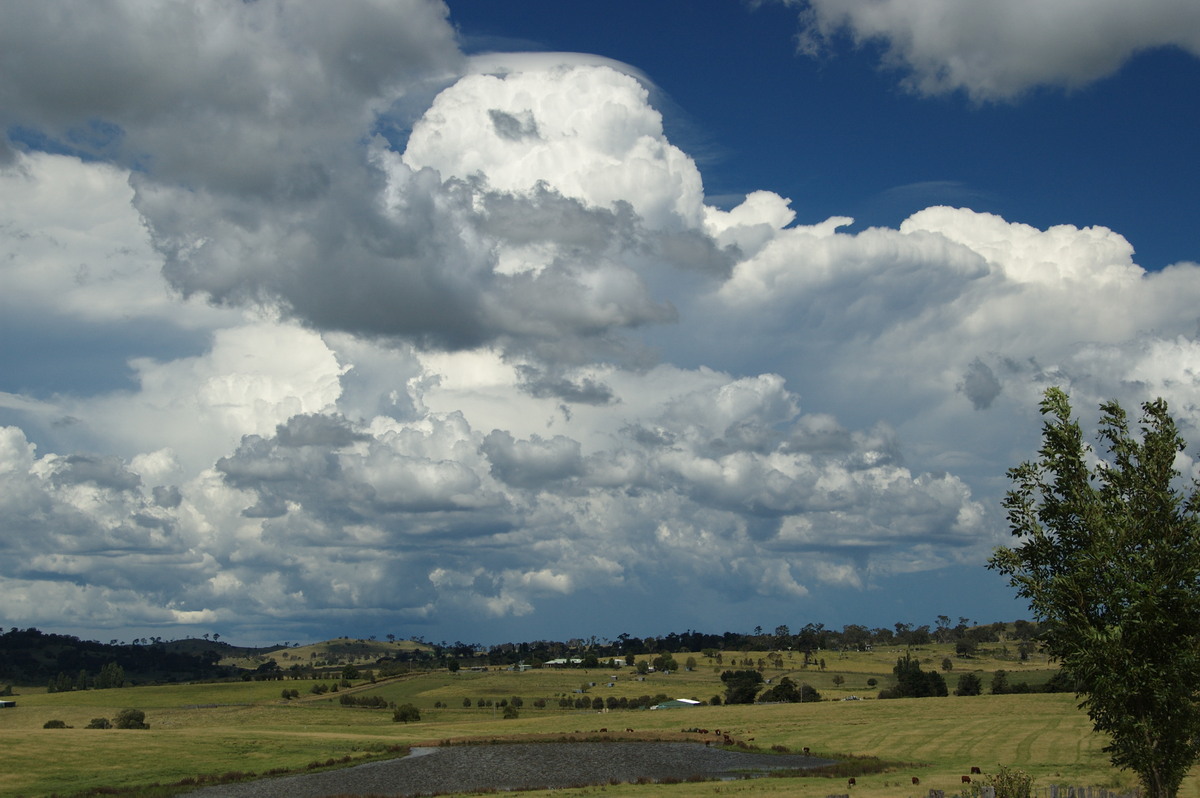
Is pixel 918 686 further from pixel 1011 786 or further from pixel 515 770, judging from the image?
pixel 1011 786

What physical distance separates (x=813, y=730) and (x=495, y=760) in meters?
41.9

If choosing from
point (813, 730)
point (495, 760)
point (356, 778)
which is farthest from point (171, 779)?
point (813, 730)

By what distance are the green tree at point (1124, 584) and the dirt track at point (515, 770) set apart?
61.0 meters

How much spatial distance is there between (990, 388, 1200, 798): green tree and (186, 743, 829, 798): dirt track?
61.0 meters

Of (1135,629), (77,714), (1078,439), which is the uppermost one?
(1078,439)

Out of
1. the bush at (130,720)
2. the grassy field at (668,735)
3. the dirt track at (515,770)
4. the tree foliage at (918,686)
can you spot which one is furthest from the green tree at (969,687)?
the bush at (130,720)

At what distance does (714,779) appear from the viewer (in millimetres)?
83875

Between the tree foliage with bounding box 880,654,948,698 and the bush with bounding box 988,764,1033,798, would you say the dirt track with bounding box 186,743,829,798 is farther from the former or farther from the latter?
the tree foliage with bounding box 880,654,948,698

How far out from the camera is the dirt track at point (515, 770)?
89938 mm

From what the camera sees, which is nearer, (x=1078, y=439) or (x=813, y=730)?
(x=1078, y=439)

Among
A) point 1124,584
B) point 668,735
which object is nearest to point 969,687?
point 668,735

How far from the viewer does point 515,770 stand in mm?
101438

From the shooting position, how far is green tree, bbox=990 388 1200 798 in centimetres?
2962

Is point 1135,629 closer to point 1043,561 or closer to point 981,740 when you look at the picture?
point 1043,561
